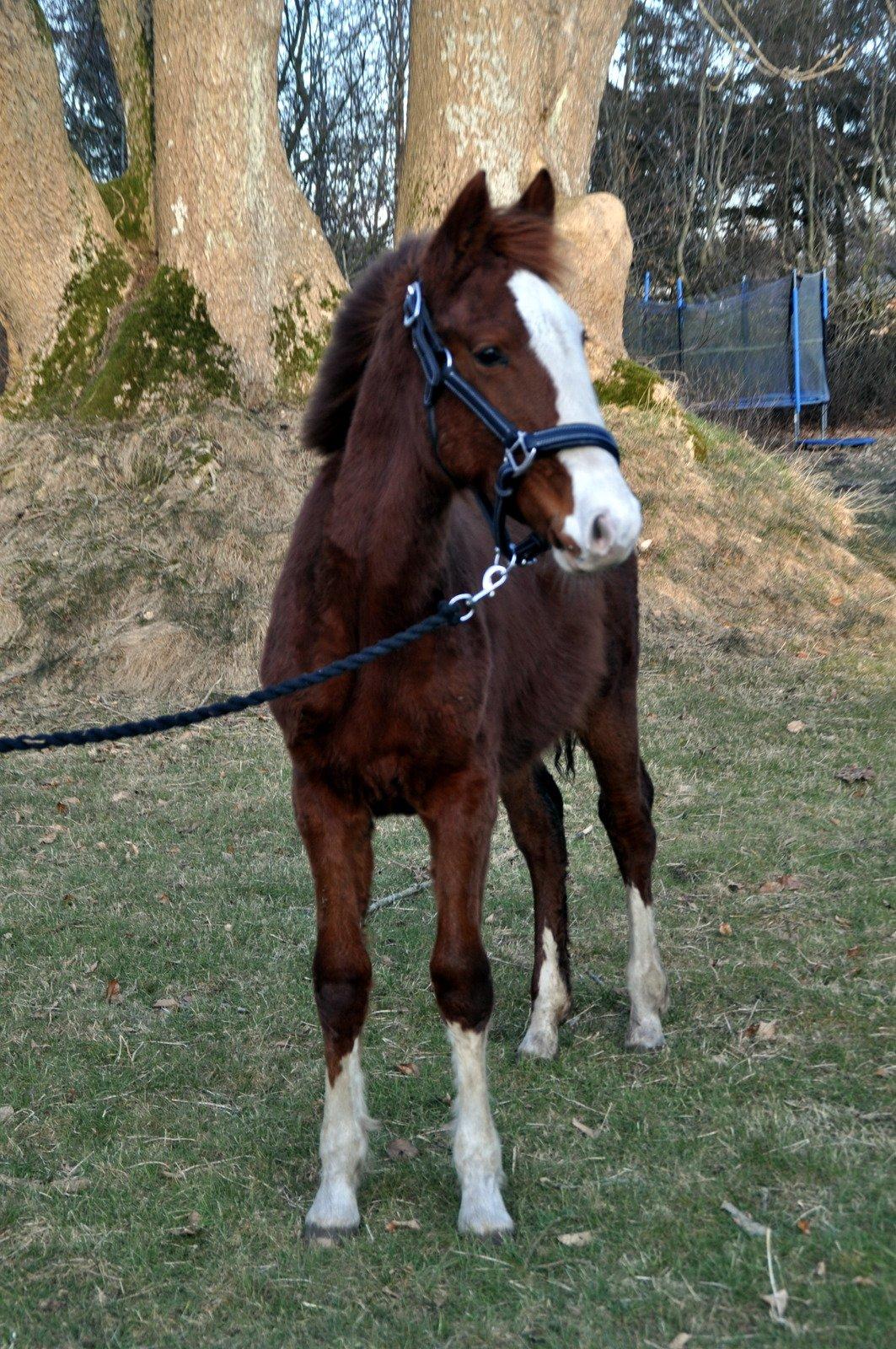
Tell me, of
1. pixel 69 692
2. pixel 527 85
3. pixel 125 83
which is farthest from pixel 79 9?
pixel 69 692

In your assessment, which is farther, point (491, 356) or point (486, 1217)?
point (486, 1217)

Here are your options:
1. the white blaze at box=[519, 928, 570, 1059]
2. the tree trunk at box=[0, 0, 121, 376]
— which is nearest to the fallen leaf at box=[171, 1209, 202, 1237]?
the white blaze at box=[519, 928, 570, 1059]

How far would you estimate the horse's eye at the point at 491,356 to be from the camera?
2.79 m

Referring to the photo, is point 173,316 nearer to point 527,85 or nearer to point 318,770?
point 527,85

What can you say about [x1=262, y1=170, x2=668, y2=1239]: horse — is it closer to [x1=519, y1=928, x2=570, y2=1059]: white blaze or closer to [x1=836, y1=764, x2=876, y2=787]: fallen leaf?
[x1=519, y1=928, x2=570, y2=1059]: white blaze

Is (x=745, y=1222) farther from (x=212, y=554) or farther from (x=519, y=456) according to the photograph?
(x=212, y=554)

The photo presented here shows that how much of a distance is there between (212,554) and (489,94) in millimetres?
4953

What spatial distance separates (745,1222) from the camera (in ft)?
9.91

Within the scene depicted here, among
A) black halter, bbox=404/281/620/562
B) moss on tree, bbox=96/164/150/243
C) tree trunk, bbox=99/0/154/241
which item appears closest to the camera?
black halter, bbox=404/281/620/562

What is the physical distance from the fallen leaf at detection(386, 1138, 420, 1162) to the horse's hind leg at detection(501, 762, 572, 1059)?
2.34ft

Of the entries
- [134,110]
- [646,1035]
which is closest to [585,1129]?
[646,1035]

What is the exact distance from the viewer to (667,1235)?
3023 millimetres

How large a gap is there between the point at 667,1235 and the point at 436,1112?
38.1 inches

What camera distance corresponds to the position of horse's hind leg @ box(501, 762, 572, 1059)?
429 cm
